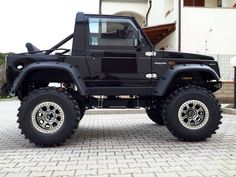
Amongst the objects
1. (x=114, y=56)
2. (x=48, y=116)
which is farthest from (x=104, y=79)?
(x=48, y=116)

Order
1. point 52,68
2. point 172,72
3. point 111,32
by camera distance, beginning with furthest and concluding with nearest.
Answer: point 111,32 < point 172,72 < point 52,68

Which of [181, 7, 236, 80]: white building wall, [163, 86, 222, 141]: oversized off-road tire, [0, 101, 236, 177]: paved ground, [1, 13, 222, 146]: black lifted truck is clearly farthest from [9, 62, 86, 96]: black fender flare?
[181, 7, 236, 80]: white building wall

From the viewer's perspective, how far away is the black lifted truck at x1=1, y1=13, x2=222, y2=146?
24.3 ft

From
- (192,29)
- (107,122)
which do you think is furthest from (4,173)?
(192,29)

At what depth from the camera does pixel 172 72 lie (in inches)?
303

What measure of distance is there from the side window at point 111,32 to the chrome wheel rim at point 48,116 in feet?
4.48

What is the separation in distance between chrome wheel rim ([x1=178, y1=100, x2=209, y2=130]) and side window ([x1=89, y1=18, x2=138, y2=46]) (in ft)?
5.00

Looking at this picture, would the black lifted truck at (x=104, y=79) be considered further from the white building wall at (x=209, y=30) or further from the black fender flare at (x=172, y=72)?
the white building wall at (x=209, y=30)

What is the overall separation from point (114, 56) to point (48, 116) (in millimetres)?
1589

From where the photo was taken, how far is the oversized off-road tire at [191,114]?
25.2 feet

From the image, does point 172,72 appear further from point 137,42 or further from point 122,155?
point 122,155

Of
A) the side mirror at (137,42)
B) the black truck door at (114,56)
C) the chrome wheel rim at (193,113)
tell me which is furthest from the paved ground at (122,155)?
the side mirror at (137,42)

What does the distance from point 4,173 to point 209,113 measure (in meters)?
3.92

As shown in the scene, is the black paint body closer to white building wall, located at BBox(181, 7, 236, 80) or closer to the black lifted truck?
the black lifted truck
